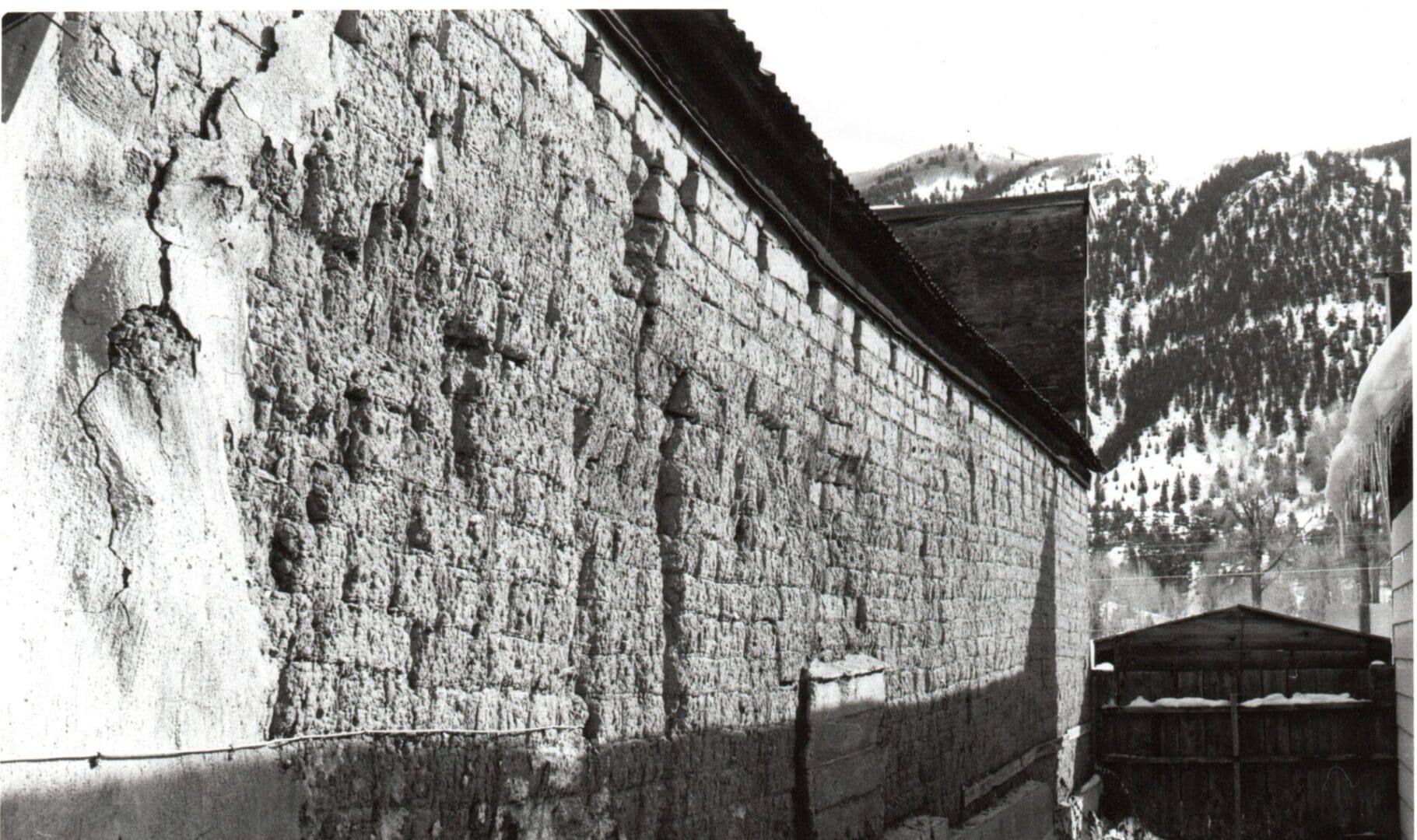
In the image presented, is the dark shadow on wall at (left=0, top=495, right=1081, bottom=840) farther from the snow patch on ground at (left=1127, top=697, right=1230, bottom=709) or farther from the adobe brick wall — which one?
the snow patch on ground at (left=1127, top=697, right=1230, bottom=709)

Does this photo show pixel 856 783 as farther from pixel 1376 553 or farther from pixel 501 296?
pixel 1376 553

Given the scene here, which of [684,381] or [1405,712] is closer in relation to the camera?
[684,381]

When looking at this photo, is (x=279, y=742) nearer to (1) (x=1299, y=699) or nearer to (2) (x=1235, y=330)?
(1) (x=1299, y=699)

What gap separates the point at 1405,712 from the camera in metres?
10.5

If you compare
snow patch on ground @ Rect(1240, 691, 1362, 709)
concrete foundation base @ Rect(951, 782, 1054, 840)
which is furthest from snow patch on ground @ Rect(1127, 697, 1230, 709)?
concrete foundation base @ Rect(951, 782, 1054, 840)

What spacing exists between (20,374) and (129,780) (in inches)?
28.3

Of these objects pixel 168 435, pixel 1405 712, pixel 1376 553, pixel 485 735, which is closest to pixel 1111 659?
pixel 1405 712

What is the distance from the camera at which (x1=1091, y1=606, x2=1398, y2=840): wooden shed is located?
12711 millimetres

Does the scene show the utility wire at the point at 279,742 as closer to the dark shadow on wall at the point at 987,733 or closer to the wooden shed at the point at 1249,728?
the dark shadow on wall at the point at 987,733

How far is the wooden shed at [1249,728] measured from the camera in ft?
41.7

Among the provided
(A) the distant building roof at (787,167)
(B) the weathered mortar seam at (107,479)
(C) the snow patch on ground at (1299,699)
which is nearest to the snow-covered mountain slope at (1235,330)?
(C) the snow patch on ground at (1299,699)

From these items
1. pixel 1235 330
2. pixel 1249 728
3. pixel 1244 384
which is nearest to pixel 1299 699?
pixel 1249 728

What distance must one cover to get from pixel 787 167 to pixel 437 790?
3.27 metres

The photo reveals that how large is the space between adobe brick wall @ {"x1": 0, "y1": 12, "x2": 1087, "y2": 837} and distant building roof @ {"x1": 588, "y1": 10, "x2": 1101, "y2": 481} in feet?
0.47
